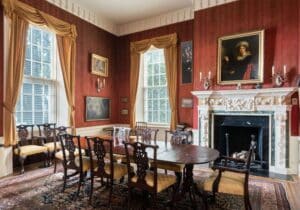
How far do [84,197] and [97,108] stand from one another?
11.4 ft

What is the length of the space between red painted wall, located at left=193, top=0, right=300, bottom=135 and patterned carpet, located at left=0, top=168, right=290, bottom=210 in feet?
6.02

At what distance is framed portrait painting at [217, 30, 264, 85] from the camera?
178 inches

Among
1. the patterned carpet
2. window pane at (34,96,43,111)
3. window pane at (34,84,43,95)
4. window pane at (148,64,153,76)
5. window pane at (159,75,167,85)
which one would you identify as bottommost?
the patterned carpet

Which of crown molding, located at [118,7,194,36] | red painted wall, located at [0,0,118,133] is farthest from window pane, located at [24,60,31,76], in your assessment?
crown molding, located at [118,7,194,36]

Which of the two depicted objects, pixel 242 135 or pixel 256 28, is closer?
pixel 256 28

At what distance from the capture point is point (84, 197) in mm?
3109

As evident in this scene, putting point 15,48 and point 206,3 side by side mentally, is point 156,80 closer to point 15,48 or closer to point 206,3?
point 206,3

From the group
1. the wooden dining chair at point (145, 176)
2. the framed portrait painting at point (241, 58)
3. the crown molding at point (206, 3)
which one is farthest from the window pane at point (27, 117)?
the crown molding at point (206, 3)

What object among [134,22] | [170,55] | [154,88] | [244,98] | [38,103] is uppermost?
[134,22]

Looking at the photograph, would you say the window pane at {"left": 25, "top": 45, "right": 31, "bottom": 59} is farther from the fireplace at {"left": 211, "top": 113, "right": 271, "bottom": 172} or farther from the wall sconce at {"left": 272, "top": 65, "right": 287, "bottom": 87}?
the wall sconce at {"left": 272, "top": 65, "right": 287, "bottom": 87}

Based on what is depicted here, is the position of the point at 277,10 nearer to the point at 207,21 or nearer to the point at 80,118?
the point at 207,21

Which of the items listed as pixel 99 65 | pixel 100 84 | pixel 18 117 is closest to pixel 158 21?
pixel 99 65

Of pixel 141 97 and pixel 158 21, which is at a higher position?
pixel 158 21

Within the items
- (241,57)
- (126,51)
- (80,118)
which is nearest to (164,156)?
(241,57)
